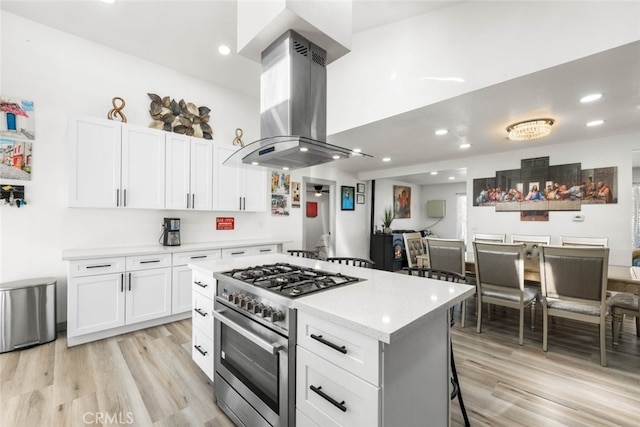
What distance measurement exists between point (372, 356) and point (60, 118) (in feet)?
13.0

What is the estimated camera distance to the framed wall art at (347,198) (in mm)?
6074

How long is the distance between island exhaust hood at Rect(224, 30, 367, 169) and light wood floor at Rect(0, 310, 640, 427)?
1.75 meters

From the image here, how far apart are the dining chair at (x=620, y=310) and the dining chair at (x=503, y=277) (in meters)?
0.60

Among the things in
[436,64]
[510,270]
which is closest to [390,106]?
[436,64]

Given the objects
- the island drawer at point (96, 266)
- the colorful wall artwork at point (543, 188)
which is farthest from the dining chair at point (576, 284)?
the island drawer at point (96, 266)

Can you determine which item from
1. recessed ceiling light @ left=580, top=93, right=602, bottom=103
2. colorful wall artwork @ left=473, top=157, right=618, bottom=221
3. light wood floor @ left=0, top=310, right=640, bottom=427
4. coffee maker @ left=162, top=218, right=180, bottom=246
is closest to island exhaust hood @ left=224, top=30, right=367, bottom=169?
light wood floor @ left=0, top=310, right=640, bottom=427

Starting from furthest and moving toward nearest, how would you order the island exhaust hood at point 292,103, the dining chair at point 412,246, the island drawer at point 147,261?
the dining chair at point 412,246
the island drawer at point 147,261
the island exhaust hood at point 292,103

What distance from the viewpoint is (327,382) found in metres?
1.11

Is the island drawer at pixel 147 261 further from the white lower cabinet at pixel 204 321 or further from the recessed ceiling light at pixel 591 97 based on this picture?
the recessed ceiling light at pixel 591 97

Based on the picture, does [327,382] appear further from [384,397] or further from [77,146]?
[77,146]

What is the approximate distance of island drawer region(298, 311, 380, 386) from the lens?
956 mm

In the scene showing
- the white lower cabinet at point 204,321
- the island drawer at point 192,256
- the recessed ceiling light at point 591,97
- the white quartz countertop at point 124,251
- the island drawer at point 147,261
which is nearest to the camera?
the white lower cabinet at point 204,321

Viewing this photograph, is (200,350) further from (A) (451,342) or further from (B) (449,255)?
(B) (449,255)

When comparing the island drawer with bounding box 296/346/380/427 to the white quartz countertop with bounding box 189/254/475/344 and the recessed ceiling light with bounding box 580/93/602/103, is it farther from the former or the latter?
the recessed ceiling light with bounding box 580/93/602/103
